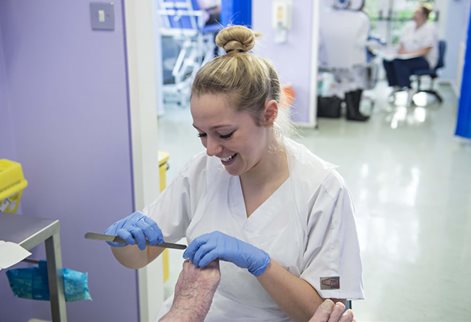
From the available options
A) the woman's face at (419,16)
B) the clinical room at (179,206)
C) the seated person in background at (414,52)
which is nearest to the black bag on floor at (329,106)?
the seated person in background at (414,52)

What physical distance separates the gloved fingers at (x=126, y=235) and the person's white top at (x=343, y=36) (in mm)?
4377

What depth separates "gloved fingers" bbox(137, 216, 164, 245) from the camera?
4.42 ft

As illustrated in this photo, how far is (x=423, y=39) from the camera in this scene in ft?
20.0

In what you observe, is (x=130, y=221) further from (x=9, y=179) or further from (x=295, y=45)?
(x=295, y=45)

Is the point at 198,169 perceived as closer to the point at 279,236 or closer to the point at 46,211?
the point at 279,236

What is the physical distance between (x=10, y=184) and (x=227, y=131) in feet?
2.83

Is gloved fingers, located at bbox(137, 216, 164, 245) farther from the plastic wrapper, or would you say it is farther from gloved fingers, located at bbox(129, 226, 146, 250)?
the plastic wrapper

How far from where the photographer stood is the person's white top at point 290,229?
1.27 metres

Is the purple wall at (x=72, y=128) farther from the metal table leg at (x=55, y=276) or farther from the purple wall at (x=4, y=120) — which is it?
the metal table leg at (x=55, y=276)

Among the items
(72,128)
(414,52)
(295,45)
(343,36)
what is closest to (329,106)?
(343,36)

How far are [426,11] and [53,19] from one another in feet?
16.9

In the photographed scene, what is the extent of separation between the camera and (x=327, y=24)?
17.3 feet

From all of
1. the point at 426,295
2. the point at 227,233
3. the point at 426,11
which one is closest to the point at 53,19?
the point at 227,233

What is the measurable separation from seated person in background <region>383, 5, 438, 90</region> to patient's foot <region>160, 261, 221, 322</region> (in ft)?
18.1
